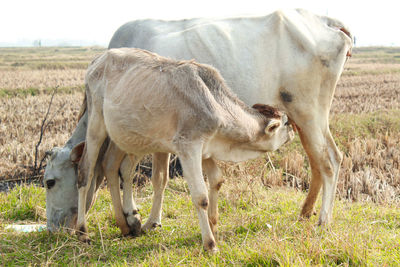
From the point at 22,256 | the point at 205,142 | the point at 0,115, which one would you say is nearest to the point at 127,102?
the point at 205,142

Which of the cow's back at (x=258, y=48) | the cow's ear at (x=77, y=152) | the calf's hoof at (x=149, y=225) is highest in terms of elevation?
the cow's back at (x=258, y=48)

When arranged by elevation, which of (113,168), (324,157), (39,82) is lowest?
(39,82)

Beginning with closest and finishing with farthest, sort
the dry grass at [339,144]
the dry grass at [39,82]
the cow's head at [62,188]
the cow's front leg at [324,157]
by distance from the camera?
1. the cow's head at [62,188]
2. the cow's front leg at [324,157]
3. the dry grass at [339,144]
4. the dry grass at [39,82]

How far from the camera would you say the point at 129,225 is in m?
4.78

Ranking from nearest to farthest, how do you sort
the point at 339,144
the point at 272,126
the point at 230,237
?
the point at 272,126 < the point at 230,237 < the point at 339,144

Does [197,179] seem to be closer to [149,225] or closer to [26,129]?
[149,225]

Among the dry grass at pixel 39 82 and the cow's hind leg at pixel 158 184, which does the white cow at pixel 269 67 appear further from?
the dry grass at pixel 39 82

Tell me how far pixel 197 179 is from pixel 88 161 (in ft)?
4.60

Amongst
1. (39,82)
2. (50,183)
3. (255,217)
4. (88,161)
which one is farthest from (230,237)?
(39,82)

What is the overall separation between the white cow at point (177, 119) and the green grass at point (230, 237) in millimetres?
310

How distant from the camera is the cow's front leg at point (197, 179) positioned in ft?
12.3

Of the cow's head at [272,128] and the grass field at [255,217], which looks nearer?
the grass field at [255,217]

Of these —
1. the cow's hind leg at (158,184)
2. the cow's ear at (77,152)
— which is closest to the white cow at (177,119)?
the cow's ear at (77,152)

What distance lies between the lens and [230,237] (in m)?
4.34
